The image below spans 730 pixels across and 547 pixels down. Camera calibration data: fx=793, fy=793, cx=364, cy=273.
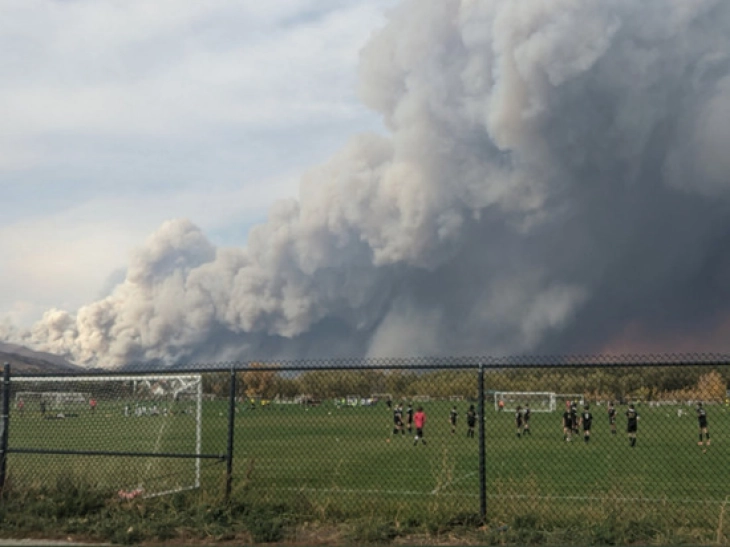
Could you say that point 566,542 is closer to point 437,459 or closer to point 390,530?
point 390,530

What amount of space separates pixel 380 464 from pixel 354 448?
19.4 feet

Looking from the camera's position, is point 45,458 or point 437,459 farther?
point 437,459

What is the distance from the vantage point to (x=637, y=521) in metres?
9.11

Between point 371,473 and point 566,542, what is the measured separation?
12.9 meters

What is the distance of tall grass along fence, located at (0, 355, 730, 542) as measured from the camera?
423 inches

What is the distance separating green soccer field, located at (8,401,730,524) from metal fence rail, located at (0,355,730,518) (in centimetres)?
6

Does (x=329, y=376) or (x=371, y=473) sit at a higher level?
(x=329, y=376)

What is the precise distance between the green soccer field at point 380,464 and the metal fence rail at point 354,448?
63mm

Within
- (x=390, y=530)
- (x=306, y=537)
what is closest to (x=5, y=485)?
(x=306, y=537)

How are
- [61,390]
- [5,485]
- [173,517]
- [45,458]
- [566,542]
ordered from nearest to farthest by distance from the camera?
[566,542] → [173,517] → [5,485] → [61,390] → [45,458]

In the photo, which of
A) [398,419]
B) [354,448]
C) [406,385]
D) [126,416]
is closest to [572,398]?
[398,419]

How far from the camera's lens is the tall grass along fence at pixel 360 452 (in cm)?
1075

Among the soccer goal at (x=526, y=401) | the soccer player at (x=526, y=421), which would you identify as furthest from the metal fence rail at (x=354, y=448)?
the soccer goal at (x=526, y=401)

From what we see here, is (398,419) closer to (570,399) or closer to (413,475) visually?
(570,399)
